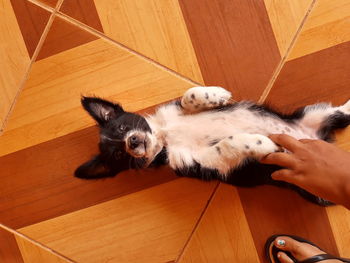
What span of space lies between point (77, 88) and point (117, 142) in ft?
1.91

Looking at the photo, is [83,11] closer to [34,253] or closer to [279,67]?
[279,67]

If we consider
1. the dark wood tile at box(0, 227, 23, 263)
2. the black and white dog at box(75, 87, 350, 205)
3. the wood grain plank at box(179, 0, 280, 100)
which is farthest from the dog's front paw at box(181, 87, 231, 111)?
the dark wood tile at box(0, 227, 23, 263)

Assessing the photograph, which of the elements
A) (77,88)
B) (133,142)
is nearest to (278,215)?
(133,142)

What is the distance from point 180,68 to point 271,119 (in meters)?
0.62

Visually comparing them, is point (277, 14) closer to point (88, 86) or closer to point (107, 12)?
point (107, 12)

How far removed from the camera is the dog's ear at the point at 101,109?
72.6 inches

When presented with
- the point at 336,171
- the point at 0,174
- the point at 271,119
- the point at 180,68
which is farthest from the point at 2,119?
the point at 336,171

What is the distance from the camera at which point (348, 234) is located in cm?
198

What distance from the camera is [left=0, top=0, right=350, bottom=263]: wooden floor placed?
6.64ft

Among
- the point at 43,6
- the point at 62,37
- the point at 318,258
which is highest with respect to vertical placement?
the point at 43,6

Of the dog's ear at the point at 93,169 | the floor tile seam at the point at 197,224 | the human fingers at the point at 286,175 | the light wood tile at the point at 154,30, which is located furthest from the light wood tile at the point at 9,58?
the human fingers at the point at 286,175

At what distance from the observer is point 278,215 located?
2051 millimetres

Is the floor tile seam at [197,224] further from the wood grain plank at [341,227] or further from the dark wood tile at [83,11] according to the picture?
the dark wood tile at [83,11]

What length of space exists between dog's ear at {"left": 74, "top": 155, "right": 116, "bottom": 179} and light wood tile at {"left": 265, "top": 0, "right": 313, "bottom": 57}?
1.18 metres
